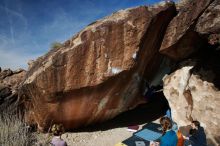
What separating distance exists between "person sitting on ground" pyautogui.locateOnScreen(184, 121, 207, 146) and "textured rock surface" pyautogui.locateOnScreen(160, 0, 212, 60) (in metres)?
1.96

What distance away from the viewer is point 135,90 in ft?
24.7

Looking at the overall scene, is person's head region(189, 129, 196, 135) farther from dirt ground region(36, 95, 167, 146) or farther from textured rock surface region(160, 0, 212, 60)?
textured rock surface region(160, 0, 212, 60)

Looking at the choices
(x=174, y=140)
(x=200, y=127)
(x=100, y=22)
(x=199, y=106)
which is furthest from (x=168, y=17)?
(x=174, y=140)

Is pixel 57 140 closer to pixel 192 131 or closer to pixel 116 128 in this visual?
pixel 116 128

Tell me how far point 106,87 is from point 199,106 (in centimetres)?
229

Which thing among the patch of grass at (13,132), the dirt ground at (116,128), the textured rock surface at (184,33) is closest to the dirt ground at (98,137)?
the dirt ground at (116,128)

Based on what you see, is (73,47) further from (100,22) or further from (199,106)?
(199,106)

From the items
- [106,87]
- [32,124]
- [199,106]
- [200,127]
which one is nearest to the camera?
[200,127]

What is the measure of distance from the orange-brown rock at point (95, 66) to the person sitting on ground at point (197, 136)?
2.03 metres

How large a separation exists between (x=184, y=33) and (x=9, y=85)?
18.3 feet

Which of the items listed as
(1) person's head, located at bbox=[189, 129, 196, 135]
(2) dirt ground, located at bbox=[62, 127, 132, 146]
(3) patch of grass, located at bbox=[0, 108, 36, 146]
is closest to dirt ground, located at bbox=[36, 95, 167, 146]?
(2) dirt ground, located at bbox=[62, 127, 132, 146]

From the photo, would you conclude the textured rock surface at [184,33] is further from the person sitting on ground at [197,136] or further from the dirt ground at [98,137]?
the dirt ground at [98,137]

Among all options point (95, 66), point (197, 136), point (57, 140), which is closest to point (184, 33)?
point (95, 66)

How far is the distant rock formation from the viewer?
7.75m
